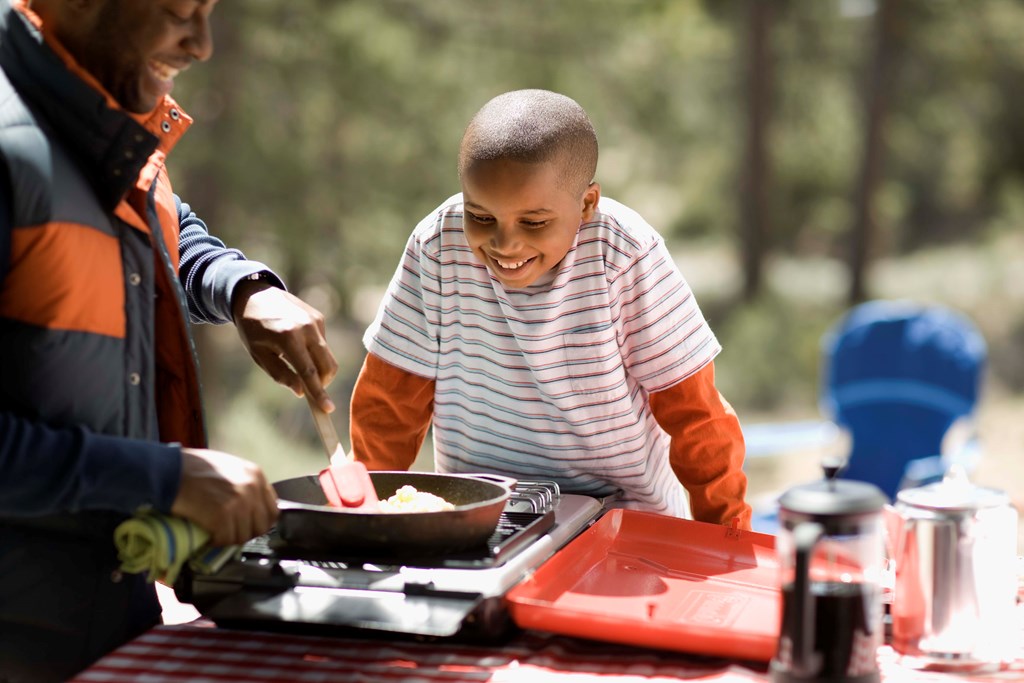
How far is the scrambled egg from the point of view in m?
1.55

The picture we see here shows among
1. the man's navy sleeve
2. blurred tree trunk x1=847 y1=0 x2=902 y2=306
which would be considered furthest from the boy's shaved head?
blurred tree trunk x1=847 y1=0 x2=902 y2=306

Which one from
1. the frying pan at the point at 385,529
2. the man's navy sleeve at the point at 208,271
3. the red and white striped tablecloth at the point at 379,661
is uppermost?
the man's navy sleeve at the point at 208,271

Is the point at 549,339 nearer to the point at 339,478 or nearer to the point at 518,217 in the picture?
the point at 518,217

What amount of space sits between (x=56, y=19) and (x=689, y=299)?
1104mm

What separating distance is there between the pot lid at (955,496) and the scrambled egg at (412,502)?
0.61m

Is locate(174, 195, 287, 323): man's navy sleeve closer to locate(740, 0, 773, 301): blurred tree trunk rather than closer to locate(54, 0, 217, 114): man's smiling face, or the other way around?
locate(54, 0, 217, 114): man's smiling face

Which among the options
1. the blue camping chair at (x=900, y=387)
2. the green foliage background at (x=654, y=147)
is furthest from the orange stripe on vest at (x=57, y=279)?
the green foliage background at (x=654, y=147)

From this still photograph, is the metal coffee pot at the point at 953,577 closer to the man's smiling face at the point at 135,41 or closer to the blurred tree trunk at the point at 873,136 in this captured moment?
the man's smiling face at the point at 135,41

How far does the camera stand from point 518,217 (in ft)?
5.93

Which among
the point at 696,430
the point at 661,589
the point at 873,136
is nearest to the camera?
the point at 661,589

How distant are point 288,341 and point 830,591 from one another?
794 millimetres

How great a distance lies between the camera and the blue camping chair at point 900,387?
4215mm

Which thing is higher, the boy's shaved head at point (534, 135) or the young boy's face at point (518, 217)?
the boy's shaved head at point (534, 135)

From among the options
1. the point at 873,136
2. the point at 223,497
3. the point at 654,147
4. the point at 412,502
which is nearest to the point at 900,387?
the point at 412,502
